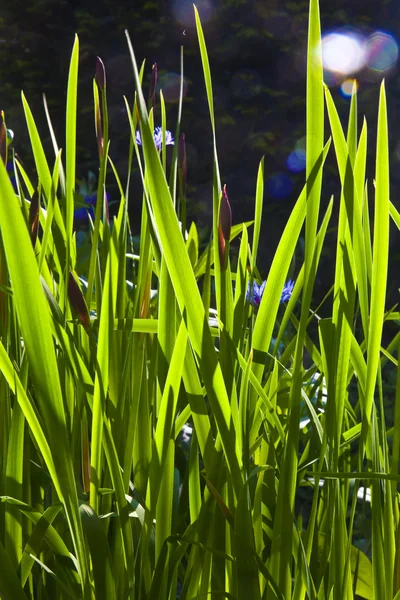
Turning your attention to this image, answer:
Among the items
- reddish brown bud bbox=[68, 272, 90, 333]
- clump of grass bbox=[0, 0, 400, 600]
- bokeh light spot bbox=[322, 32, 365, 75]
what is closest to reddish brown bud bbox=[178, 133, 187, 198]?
clump of grass bbox=[0, 0, 400, 600]

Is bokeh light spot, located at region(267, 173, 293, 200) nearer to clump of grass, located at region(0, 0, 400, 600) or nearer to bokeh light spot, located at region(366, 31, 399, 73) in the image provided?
bokeh light spot, located at region(366, 31, 399, 73)

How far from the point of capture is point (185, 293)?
0.35m

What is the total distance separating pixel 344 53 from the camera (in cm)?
299

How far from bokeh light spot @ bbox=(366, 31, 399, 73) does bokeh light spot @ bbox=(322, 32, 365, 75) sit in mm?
38

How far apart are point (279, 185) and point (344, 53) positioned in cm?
70

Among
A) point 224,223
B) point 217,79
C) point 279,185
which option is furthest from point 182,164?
point 217,79

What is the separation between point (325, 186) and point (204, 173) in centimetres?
64

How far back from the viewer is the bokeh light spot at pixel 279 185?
3035 millimetres

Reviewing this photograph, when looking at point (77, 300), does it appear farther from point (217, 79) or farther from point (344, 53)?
point (217, 79)

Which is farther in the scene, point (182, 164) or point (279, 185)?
point (279, 185)

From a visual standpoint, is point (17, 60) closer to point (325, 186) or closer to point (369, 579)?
point (325, 186)

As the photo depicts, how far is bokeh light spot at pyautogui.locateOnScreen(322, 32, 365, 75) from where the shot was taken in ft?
9.68

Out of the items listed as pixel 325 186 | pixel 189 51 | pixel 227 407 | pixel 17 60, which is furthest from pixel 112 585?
pixel 17 60

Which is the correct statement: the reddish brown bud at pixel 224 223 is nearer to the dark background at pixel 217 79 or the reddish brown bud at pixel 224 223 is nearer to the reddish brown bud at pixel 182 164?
the reddish brown bud at pixel 182 164
